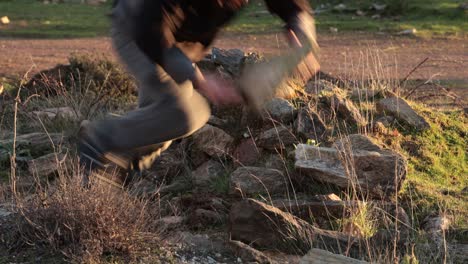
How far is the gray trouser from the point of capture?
12.6 ft

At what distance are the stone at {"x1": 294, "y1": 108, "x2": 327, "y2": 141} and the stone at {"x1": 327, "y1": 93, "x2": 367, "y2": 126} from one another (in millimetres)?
227

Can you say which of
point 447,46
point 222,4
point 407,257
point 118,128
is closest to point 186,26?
point 222,4

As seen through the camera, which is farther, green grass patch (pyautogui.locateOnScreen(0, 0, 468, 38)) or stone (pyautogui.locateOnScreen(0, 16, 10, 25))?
stone (pyautogui.locateOnScreen(0, 16, 10, 25))

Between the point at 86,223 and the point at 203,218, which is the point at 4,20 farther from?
the point at 86,223

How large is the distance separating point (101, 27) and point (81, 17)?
1.95 metres

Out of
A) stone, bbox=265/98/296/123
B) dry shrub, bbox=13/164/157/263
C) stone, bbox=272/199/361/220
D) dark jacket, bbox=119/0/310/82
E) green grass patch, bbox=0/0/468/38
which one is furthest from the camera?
green grass patch, bbox=0/0/468/38

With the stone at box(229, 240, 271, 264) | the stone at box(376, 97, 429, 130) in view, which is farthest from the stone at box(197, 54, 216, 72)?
the stone at box(229, 240, 271, 264)

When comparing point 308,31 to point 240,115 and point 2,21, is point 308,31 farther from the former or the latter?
point 2,21

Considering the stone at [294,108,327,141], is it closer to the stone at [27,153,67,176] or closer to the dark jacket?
the stone at [27,153,67,176]

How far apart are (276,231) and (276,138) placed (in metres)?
1.27

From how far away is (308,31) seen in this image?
3.97m

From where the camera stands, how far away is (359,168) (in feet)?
17.5

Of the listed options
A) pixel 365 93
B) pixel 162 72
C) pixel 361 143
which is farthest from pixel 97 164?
pixel 365 93

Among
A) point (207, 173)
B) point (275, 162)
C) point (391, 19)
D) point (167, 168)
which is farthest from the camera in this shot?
point (391, 19)
